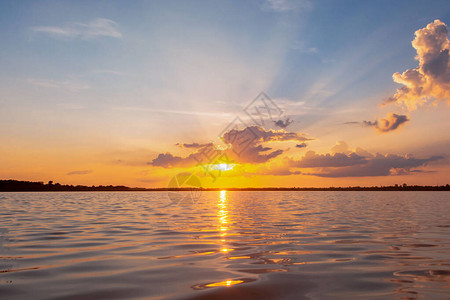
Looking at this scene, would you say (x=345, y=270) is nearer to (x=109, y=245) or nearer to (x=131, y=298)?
→ (x=131, y=298)

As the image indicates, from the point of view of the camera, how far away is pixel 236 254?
39.5 feet

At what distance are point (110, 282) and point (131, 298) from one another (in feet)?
5.07

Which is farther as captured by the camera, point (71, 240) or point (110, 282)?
point (71, 240)

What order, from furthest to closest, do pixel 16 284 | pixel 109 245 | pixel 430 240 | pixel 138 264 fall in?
1. pixel 430 240
2. pixel 109 245
3. pixel 138 264
4. pixel 16 284

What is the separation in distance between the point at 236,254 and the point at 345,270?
378cm

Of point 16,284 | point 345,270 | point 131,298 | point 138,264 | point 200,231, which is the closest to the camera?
point 131,298

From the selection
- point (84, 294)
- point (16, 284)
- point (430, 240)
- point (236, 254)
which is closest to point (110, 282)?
point (84, 294)

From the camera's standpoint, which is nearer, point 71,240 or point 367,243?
point 367,243

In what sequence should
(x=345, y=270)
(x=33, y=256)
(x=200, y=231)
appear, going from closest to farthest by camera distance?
(x=345, y=270) → (x=33, y=256) → (x=200, y=231)

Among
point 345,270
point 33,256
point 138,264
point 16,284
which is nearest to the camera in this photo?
point 16,284

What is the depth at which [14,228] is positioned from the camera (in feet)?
65.0

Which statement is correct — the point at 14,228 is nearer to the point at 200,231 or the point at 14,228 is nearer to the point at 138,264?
the point at 200,231

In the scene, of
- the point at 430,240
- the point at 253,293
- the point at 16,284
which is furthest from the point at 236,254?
the point at 430,240

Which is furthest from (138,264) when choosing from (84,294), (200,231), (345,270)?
(200,231)
